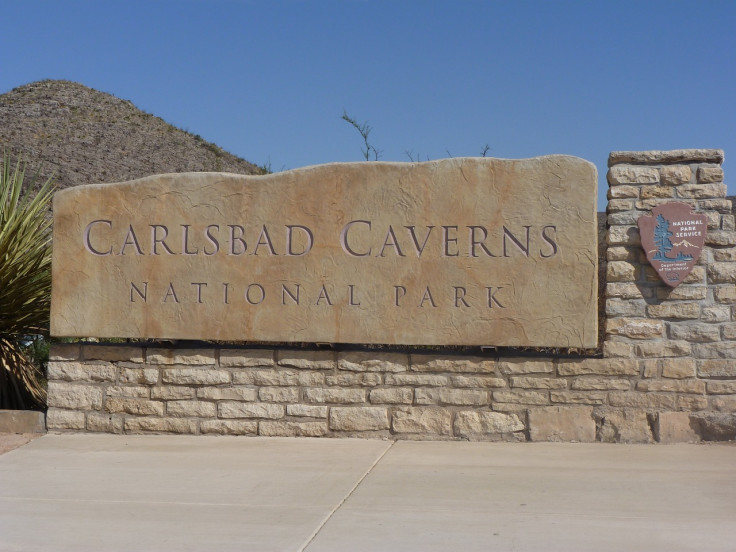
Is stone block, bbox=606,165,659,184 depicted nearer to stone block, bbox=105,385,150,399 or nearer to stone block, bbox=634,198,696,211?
stone block, bbox=634,198,696,211

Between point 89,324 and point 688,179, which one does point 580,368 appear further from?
point 89,324

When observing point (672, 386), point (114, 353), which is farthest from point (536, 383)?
point (114, 353)

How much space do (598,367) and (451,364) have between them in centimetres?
120

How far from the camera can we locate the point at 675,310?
7.28m

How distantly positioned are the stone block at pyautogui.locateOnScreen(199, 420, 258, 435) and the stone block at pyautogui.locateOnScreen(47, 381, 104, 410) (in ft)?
3.37

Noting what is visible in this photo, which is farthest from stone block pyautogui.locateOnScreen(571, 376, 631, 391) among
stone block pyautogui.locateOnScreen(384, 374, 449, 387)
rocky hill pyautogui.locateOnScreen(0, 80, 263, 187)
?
rocky hill pyautogui.locateOnScreen(0, 80, 263, 187)

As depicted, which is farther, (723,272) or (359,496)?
(723,272)

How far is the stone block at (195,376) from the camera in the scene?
7.75 meters

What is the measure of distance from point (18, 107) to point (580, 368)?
4042cm

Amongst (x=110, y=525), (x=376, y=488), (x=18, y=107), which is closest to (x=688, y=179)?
(x=376, y=488)

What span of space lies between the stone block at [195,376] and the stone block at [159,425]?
33cm

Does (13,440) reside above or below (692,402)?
below

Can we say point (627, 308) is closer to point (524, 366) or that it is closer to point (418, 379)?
point (524, 366)

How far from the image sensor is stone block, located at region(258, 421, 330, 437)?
7613mm
